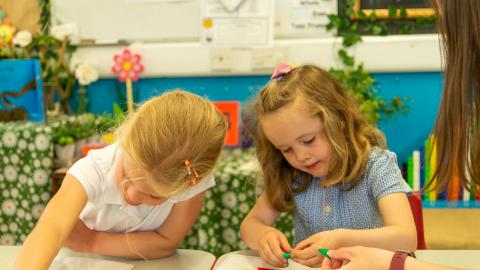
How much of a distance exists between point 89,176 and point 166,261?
10.6 inches

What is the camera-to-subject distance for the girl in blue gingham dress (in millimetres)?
1262

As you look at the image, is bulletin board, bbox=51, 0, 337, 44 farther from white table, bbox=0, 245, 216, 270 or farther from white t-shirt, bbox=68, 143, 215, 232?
white table, bbox=0, 245, 216, 270

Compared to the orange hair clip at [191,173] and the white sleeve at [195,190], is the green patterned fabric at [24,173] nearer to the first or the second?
the white sleeve at [195,190]

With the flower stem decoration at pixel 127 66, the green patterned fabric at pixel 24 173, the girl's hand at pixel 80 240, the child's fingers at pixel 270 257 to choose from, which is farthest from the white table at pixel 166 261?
the flower stem decoration at pixel 127 66

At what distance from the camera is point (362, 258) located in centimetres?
107

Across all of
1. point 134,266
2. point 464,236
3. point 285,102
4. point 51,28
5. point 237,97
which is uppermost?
point 51,28

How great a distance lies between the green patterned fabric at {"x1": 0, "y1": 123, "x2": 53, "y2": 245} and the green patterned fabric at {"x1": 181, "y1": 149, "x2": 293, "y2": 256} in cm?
64

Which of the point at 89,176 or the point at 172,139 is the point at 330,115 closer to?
the point at 172,139

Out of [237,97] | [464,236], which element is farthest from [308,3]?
[464,236]

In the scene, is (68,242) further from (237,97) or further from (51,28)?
(51,28)

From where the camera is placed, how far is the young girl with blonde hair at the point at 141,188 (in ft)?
3.85

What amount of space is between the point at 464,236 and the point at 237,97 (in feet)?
3.85

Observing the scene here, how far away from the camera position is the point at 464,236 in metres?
2.08

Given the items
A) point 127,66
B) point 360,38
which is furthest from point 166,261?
point 360,38
